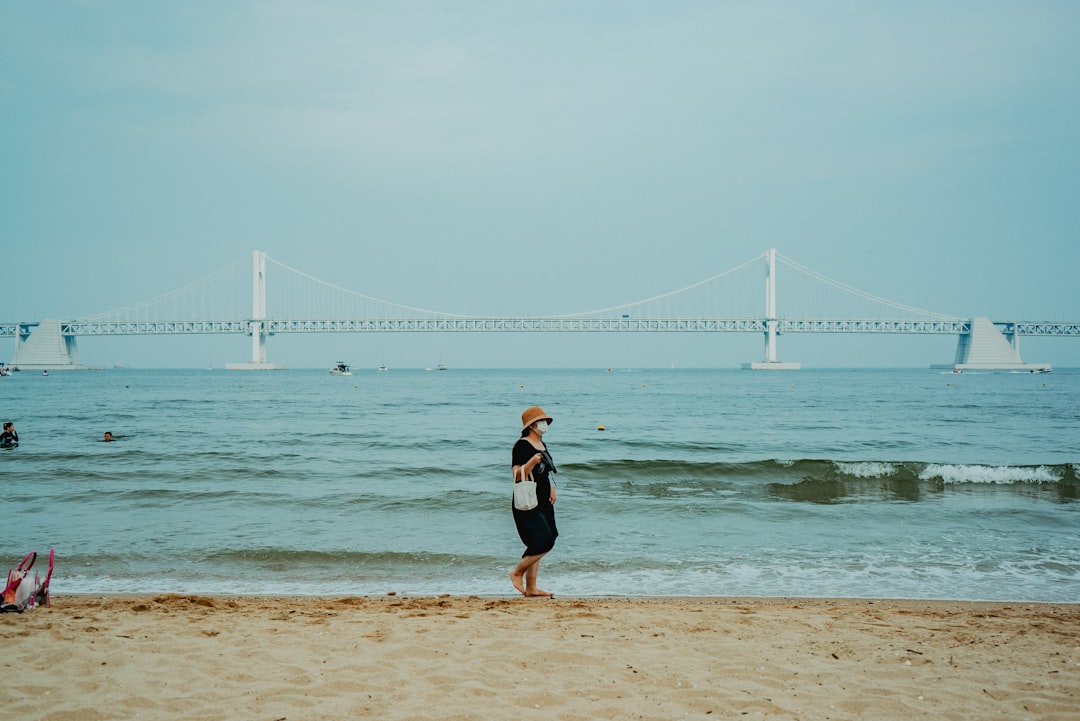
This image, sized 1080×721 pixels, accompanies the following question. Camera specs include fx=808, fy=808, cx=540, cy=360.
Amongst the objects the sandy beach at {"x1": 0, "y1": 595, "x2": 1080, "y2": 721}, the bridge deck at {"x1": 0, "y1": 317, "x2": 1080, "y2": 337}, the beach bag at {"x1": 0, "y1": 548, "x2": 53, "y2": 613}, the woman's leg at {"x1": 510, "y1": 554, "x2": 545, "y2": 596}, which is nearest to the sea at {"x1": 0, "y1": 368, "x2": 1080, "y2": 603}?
the woman's leg at {"x1": 510, "y1": 554, "x2": 545, "y2": 596}

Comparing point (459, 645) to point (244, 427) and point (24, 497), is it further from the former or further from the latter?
point (244, 427)

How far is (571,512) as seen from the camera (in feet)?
29.8

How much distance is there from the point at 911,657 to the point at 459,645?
2.12 m

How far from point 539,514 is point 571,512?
4119 mm

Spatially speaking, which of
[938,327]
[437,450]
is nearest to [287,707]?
[437,450]

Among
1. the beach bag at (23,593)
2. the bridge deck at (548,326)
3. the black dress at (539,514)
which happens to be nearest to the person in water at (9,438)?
the beach bag at (23,593)

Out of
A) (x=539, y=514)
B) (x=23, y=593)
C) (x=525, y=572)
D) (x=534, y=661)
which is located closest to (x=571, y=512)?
(x=525, y=572)

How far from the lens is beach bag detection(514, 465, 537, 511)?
4930 millimetres

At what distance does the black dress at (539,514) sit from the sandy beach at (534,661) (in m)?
0.39

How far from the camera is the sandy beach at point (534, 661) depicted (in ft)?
10.2

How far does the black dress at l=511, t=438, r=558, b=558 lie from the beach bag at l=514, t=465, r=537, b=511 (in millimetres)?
50

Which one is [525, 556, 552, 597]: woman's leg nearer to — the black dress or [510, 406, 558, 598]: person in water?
[510, 406, 558, 598]: person in water

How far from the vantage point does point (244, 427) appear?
20.4 meters

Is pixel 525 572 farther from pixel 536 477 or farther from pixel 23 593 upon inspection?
pixel 23 593
